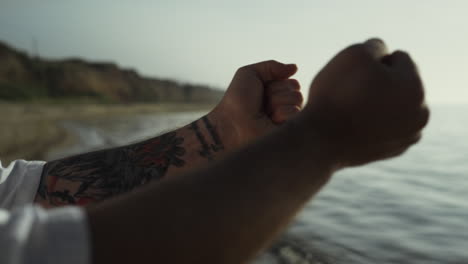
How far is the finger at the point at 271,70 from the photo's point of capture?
193 centimetres

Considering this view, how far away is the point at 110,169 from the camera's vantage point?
1.90 m

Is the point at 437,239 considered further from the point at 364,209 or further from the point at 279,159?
the point at 279,159

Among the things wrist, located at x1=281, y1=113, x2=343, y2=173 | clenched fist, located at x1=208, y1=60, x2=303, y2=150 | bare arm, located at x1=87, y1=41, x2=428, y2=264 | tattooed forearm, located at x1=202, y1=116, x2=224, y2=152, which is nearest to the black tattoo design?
tattooed forearm, located at x1=202, y1=116, x2=224, y2=152

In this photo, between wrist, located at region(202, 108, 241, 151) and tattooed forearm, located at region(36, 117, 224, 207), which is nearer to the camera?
tattooed forearm, located at region(36, 117, 224, 207)

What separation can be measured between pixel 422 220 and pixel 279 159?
220 inches

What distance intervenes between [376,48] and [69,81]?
63.1 m

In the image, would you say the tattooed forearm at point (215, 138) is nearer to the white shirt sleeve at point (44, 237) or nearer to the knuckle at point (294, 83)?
the knuckle at point (294, 83)

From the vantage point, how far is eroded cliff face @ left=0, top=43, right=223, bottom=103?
2084 inches

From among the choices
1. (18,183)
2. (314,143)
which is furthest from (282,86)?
(18,183)

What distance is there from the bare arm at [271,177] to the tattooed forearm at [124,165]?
1006 millimetres

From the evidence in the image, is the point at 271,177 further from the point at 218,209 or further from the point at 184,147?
the point at 184,147

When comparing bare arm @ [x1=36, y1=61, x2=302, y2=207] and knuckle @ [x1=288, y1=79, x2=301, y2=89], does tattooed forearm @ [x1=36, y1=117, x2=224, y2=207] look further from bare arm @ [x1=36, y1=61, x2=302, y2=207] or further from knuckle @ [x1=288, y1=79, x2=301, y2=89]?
knuckle @ [x1=288, y1=79, x2=301, y2=89]

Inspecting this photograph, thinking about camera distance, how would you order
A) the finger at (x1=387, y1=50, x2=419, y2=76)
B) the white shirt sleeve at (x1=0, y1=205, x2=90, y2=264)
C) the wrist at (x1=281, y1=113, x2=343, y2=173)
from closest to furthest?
the white shirt sleeve at (x1=0, y1=205, x2=90, y2=264) < the wrist at (x1=281, y1=113, x2=343, y2=173) < the finger at (x1=387, y1=50, x2=419, y2=76)

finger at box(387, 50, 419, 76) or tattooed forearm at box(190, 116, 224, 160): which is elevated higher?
finger at box(387, 50, 419, 76)
